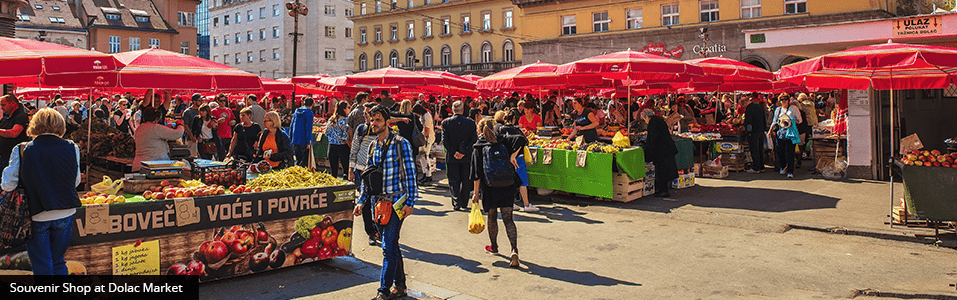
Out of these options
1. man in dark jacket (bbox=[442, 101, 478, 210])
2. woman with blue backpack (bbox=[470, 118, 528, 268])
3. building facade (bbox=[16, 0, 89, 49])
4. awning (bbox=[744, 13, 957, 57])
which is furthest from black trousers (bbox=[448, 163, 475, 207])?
building facade (bbox=[16, 0, 89, 49])

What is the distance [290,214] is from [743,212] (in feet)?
21.2

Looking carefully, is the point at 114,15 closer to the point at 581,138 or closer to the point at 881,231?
the point at 581,138

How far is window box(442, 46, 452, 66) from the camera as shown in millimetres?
60072

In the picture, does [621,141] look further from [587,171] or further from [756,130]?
[756,130]

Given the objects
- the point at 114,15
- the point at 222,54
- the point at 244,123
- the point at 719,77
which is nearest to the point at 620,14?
the point at 719,77

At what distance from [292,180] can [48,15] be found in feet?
204

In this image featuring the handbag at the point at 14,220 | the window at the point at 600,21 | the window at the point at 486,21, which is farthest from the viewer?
the window at the point at 486,21

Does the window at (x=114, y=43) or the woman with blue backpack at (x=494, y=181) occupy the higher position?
the window at (x=114, y=43)

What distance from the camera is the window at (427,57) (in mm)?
61562

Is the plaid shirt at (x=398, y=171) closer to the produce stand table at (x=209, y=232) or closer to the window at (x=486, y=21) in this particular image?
the produce stand table at (x=209, y=232)

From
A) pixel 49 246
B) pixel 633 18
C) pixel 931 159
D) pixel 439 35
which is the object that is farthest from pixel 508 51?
pixel 49 246

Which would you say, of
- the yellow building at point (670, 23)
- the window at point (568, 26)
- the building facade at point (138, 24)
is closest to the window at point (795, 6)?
the yellow building at point (670, 23)

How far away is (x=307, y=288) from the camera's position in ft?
19.5

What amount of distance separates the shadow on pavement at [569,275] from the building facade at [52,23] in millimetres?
59705
